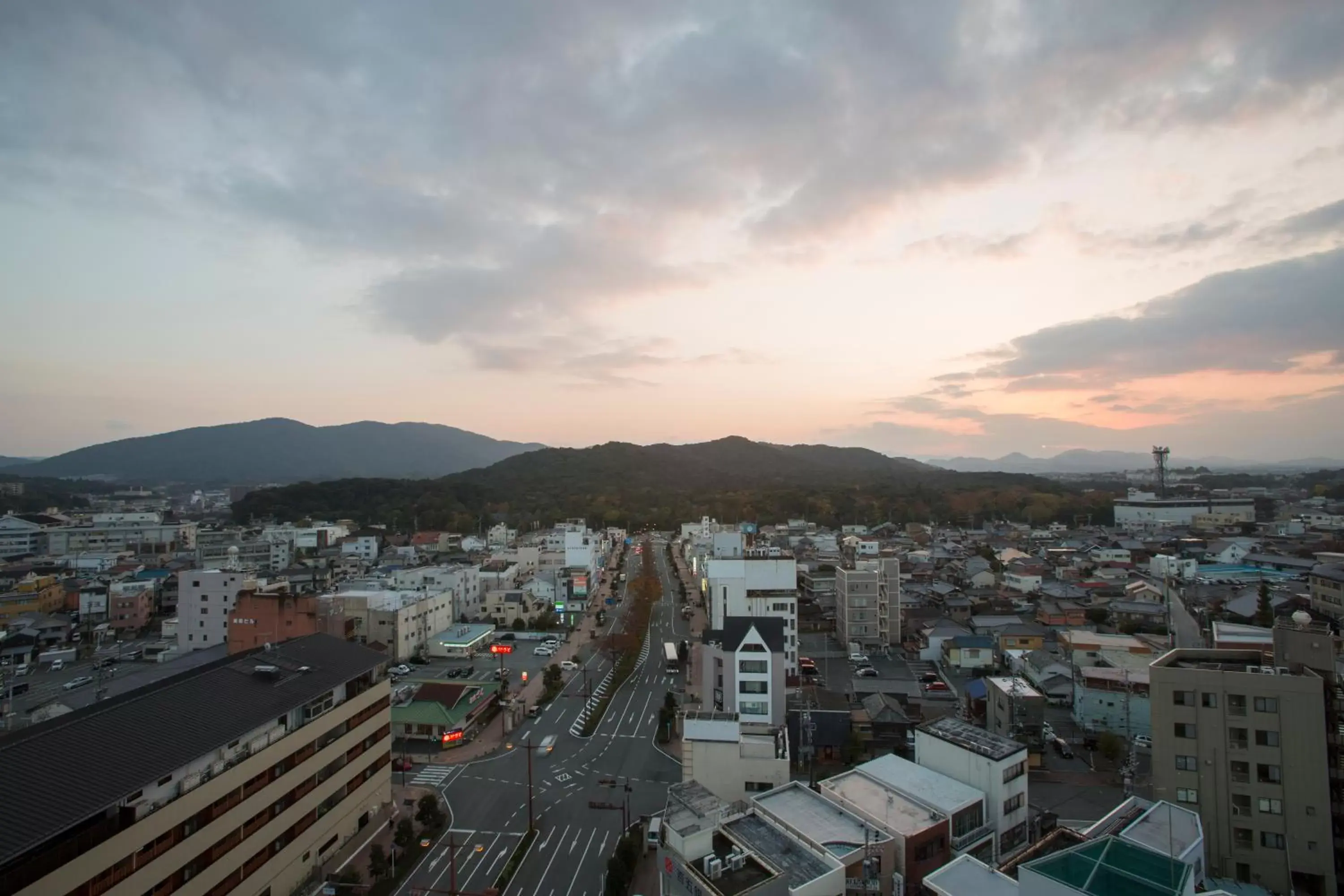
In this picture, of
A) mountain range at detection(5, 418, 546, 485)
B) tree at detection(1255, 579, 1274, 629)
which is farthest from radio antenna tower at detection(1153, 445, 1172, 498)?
mountain range at detection(5, 418, 546, 485)

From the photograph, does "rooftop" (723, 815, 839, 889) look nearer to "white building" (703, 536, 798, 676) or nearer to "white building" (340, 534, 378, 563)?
"white building" (703, 536, 798, 676)

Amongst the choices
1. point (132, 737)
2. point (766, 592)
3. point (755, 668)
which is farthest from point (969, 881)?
point (766, 592)

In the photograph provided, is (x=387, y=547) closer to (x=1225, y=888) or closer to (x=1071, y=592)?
(x=1071, y=592)

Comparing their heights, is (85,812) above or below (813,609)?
above

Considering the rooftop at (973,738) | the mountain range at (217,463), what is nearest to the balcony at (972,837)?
the rooftop at (973,738)

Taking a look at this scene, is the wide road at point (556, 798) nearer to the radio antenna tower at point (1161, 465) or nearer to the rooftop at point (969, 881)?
the rooftop at point (969, 881)

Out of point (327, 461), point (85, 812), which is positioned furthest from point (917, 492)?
point (327, 461)
